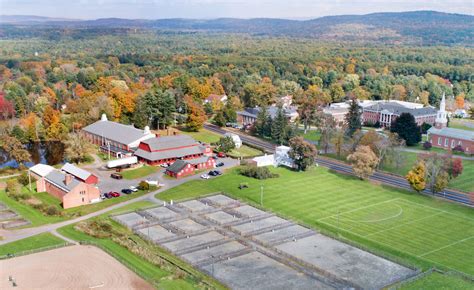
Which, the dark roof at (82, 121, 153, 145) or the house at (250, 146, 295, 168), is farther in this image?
the dark roof at (82, 121, 153, 145)

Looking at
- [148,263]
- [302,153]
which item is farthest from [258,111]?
[148,263]

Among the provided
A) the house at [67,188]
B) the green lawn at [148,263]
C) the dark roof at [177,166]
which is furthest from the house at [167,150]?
the green lawn at [148,263]

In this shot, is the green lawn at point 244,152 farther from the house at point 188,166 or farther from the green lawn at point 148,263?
the green lawn at point 148,263

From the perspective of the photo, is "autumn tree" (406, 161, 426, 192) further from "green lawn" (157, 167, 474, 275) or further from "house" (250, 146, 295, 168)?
"house" (250, 146, 295, 168)

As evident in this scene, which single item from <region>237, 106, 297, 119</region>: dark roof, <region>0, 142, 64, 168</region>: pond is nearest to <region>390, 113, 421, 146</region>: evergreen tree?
<region>237, 106, 297, 119</region>: dark roof

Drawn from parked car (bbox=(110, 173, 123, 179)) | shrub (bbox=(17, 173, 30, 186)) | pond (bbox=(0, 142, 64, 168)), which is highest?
shrub (bbox=(17, 173, 30, 186))

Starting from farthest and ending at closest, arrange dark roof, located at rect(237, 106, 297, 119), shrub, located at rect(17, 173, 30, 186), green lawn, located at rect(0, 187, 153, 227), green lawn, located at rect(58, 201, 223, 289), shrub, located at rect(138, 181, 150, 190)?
dark roof, located at rect(237, 106, 297, 119), shrub, located at rect(17, 173, 30, 186), shrub, located at rect(138, 181, 150, 190), green lawn, located at rect(0, 187, 153, 227), green lawn, located at rect(58, 201, 223, 289)

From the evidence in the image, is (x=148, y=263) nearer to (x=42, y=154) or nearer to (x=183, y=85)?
(x=42, y=154)

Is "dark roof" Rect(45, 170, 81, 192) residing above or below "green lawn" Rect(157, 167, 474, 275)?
above
